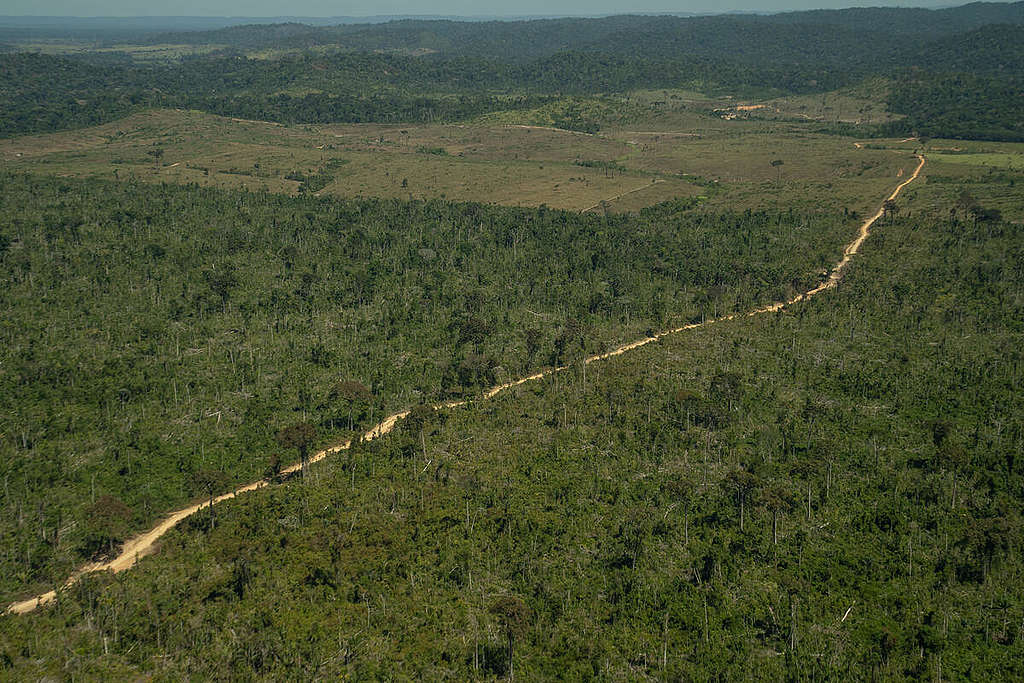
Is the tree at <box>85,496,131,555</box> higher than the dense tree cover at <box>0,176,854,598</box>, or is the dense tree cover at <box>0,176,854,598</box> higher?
the dense tree cover at <box>0,176,854,598</box>

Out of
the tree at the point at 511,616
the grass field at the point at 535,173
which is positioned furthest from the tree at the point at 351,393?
the grass field at the point at 535,173

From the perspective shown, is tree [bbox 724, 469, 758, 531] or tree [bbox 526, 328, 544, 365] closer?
tree [bbox 724, 469, 758, 531]

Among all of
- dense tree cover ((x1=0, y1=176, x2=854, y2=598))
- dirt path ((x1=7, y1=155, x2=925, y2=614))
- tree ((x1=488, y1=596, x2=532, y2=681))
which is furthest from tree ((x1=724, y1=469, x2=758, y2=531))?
dense tree cover ((x1=0, y1=176, x2=854, y2=598))

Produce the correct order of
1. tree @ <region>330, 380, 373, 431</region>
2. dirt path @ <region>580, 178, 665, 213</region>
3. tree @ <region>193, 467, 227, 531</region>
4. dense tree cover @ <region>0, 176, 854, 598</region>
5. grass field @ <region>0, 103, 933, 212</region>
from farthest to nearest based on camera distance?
grass field @ <region>0, 103, 933, 212</region>
dirt path @ <region>580, 178, 665, 213</region>
tree @ <region>330, 380, 373, 431</region>
dense tree cover @ <region>0, 176, 854, 598</region>
tree @ <region>193, 467, 227, 531</region>

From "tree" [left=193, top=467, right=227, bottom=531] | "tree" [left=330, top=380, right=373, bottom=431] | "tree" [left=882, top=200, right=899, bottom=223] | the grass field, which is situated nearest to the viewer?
"tree" [left=193, top=467, right=227, bottom=531]

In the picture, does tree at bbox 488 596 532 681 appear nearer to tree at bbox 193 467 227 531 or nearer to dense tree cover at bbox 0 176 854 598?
tree at bbox 193 467 227 531

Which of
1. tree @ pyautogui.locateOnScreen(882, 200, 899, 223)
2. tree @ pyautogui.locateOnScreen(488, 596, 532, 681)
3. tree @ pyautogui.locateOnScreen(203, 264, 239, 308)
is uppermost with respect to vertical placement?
tree @ pyautogui.locateOnScreen(882, 200, 899, 223)
